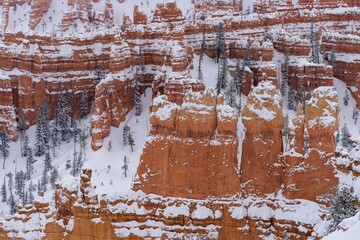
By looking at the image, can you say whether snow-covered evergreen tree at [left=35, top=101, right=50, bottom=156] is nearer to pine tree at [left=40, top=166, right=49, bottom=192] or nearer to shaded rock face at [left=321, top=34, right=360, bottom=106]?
pine tree at [left=40, top=166, right=49, bottom=192]

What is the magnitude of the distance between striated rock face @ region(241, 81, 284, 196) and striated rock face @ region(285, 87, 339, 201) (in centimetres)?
105

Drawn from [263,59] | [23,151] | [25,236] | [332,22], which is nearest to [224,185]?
[25,236]

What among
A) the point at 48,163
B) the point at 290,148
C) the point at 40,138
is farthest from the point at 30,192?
the point at 290,148

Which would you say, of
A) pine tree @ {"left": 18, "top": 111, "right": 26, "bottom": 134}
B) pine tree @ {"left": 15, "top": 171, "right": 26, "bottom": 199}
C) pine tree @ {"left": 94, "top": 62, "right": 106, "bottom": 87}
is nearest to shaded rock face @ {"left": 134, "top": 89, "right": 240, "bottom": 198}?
pine tree @ {"left": 15, "top": 171, "right": 26, "bottom": 199}

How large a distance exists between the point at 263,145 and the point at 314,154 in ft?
10.2

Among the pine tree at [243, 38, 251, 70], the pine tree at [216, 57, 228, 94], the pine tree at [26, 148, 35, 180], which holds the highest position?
the pine tree at [243, 38, 251, 70]

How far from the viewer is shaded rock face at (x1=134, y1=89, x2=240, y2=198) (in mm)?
43500

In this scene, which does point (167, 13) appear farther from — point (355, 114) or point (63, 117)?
point (355, 114)

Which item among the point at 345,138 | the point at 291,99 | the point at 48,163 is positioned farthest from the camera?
the point at 291,99

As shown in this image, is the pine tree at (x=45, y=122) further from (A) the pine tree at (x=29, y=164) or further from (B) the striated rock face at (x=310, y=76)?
(B) the striated rock face at (x=310, y=76)

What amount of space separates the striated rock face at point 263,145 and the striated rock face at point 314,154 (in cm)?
105

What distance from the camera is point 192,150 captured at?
44125mm

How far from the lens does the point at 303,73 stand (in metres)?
80.9

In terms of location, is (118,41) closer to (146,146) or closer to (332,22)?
(332,22)
